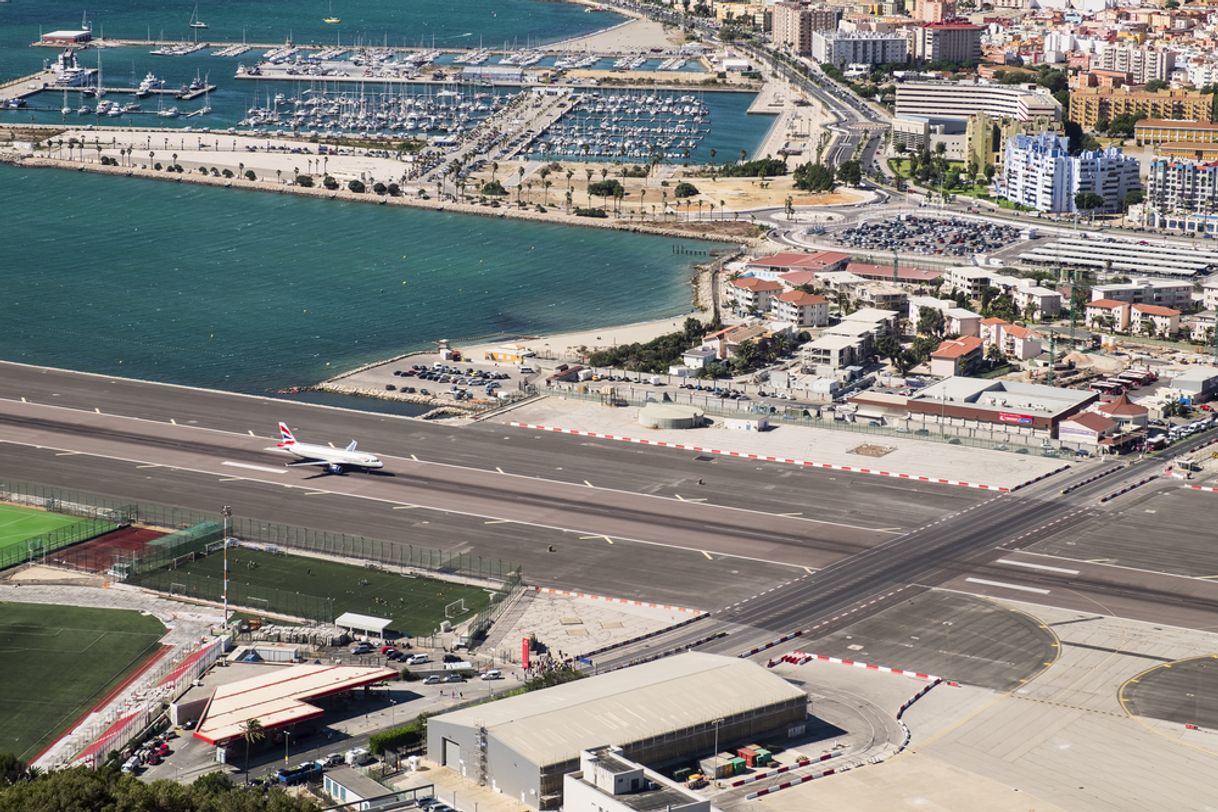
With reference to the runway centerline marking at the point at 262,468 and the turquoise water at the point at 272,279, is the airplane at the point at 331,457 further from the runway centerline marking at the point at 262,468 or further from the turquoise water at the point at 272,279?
the turquoise water at the point at 272,279

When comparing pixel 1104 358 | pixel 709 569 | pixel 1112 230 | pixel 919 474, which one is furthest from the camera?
pixel 1112 230

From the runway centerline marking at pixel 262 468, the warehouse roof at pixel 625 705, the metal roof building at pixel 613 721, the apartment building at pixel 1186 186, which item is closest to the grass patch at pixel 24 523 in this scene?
the runway centerline marking at pixel 262 468

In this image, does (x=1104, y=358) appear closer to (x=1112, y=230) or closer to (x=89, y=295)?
(x=1112, y=230)

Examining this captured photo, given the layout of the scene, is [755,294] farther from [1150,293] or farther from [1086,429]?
[1086,429]

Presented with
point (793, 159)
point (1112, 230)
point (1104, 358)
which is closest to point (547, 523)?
point (1104, 358)

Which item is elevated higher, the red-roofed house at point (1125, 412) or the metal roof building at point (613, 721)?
the red-roofed house at point (1125, 412)

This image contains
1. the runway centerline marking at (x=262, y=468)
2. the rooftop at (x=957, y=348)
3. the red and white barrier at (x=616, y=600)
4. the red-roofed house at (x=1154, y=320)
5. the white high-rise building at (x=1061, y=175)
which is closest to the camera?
the red and white barrier at (x=616, y=600)
